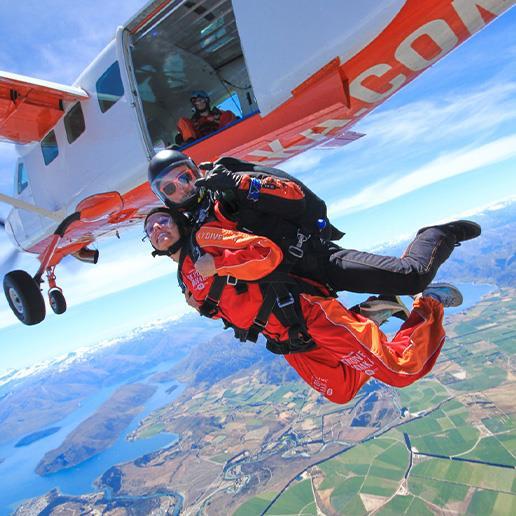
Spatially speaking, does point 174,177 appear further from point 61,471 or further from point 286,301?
point 61,471

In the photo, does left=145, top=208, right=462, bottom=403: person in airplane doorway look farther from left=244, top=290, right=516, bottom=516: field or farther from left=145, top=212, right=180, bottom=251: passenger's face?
left=244, top=290, right=516, bottom=516: field

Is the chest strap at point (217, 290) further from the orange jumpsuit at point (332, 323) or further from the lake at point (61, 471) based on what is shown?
the lake at point (61, 471)

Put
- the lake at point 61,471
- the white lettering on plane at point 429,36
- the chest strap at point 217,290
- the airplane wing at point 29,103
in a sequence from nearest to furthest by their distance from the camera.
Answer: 1. the chest strap at point 217,290
2. the white lettering on plane at point 429,36
3. the airplane wing at point 29,103
4. the lake at point 61,471

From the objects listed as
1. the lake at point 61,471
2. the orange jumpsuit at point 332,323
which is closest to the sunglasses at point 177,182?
the orange jumpsuit at point 332,323

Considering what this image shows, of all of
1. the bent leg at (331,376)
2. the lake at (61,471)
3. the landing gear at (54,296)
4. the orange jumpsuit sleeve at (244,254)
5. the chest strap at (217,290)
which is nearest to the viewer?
the orange jumpsuit sleeve at (244,254)

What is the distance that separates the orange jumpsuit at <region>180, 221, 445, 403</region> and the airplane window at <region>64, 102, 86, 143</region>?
4891mm

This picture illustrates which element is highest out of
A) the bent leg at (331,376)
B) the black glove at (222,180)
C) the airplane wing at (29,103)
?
the airplane wing at (29,103)

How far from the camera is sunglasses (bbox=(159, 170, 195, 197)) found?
116 inches

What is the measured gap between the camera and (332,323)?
8.86 feet

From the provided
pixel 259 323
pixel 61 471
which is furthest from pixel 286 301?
pixel 61 471

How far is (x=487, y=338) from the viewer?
70.8 m

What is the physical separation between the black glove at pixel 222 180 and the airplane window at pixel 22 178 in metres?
7.23

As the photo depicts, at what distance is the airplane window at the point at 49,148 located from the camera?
7184 mm

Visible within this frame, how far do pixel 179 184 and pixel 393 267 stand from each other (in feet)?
5.49
